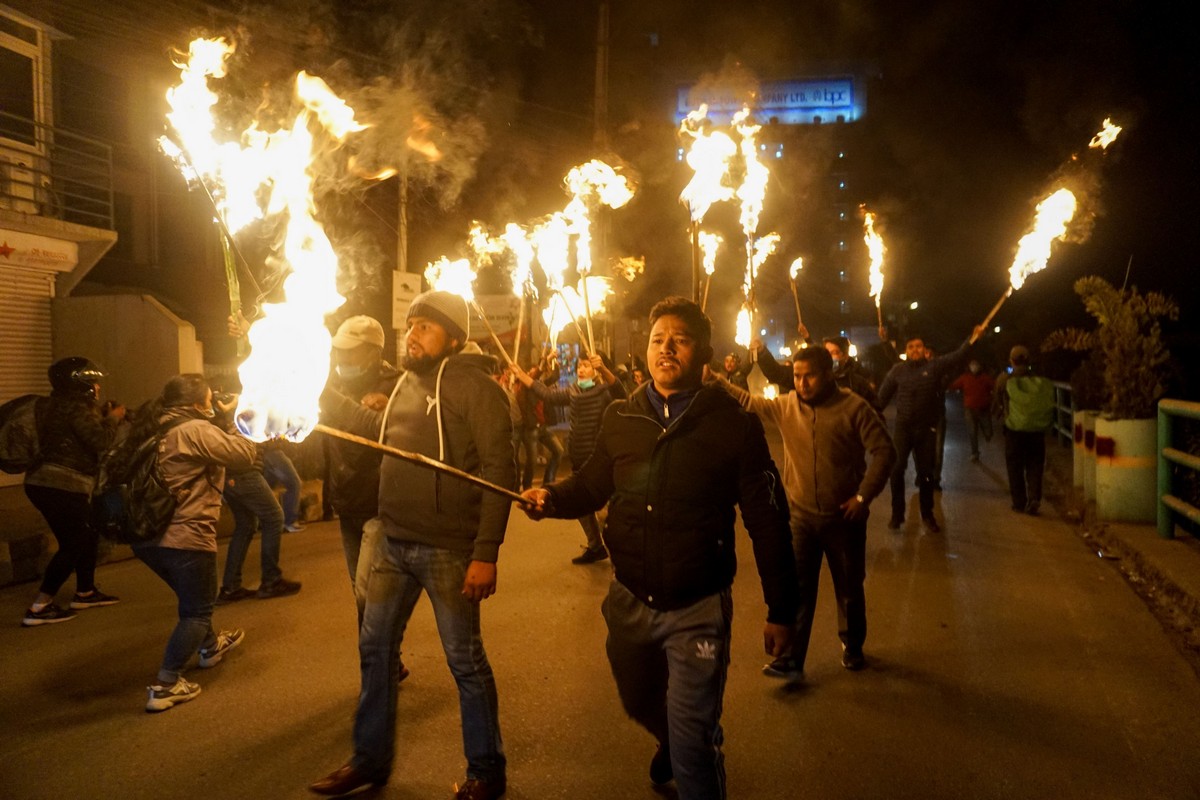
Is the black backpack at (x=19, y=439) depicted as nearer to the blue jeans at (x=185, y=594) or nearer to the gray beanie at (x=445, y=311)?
the blue jeans at (x=185, y=594)

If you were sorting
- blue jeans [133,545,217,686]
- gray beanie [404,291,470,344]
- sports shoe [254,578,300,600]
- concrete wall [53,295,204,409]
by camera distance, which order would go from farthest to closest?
concrete wall [53,295,204,409] → sports shoe [254,578,300,600] → blue jeans [133,545,217,686] → gray beanie [404,291,470,344]

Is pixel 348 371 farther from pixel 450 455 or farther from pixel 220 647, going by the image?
pixel 220 647

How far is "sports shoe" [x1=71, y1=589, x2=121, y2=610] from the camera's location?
675 centimetres

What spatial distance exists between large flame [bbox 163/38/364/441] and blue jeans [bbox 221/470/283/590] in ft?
5.80

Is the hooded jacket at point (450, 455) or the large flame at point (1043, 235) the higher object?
the large flame at point (1043, 235)

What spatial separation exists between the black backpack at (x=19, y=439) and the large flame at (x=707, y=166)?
5270 mm

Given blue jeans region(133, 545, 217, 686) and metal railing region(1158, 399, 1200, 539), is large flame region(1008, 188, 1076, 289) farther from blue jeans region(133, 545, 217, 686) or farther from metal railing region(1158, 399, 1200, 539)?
blue jeans region(133, 545, 217, 686)

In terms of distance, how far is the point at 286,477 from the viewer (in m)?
9.10

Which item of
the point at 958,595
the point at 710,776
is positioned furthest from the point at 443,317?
the point at 958,595

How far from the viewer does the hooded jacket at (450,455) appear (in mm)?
3588

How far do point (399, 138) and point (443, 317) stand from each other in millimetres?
8701

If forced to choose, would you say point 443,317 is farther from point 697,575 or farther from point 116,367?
point 116,367

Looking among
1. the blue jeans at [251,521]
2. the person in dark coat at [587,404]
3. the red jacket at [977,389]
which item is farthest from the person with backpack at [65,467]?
the red jacket at [977,389]

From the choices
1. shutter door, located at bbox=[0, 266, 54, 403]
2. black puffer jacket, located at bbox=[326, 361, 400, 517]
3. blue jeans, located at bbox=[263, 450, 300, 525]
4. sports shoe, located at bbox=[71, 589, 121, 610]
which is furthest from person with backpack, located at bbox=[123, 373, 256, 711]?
shutter door, located at bbox=[0, 266, 54, 403]
